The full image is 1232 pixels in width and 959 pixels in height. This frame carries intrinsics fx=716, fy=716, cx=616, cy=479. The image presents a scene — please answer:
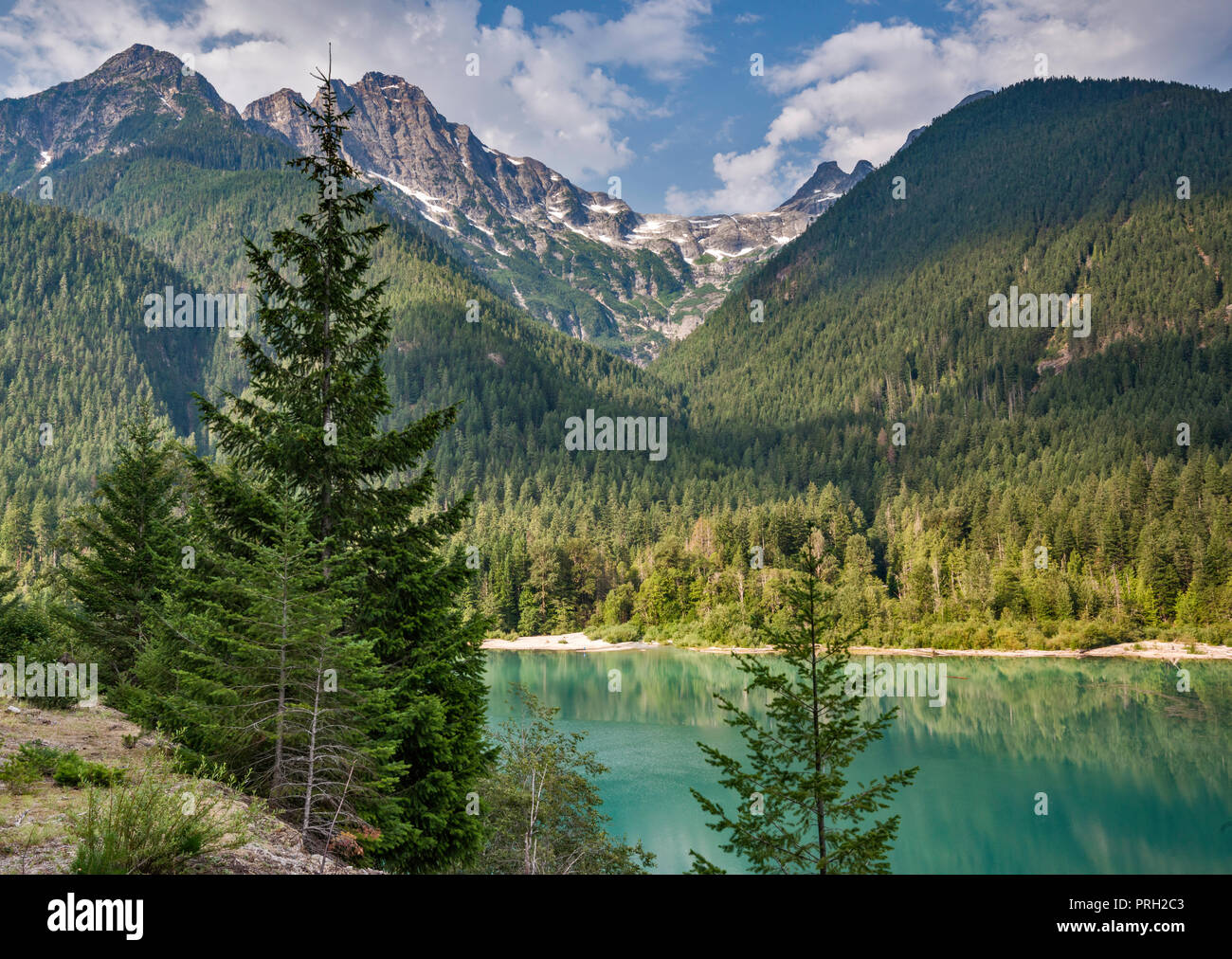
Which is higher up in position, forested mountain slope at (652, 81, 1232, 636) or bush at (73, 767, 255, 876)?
forested mountain slope at (652, 81, 1232, 636)

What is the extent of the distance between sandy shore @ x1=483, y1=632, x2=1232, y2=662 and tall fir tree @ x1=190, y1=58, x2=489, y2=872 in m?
41.4

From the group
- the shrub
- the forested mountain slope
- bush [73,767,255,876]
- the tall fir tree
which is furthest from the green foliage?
the forested mountain slope

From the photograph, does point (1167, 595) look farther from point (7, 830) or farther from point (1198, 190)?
point (1198, 190)

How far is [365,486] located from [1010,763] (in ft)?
128

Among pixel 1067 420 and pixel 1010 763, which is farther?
pixel 1067 420

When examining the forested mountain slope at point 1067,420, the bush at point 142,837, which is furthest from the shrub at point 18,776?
the forested mountain slope at point 1067,420

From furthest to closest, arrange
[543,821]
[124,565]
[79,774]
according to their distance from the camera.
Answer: [124,565] → [543,821] → [79,774]

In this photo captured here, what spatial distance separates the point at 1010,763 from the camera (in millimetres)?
38000

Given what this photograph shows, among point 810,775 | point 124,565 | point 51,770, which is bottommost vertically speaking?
point 810,775

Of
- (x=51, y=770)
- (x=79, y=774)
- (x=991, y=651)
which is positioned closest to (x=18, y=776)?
(x=79, y=774)

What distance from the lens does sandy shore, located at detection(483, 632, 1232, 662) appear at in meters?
65.4

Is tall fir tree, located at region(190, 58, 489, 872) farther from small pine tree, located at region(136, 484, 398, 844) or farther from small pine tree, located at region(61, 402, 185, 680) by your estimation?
small pine tree, located at region(61, 402, 185, 680)

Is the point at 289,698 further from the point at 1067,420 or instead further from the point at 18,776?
the point at 1067,420

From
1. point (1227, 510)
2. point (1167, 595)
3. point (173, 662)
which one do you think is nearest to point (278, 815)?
point (173, 662)
